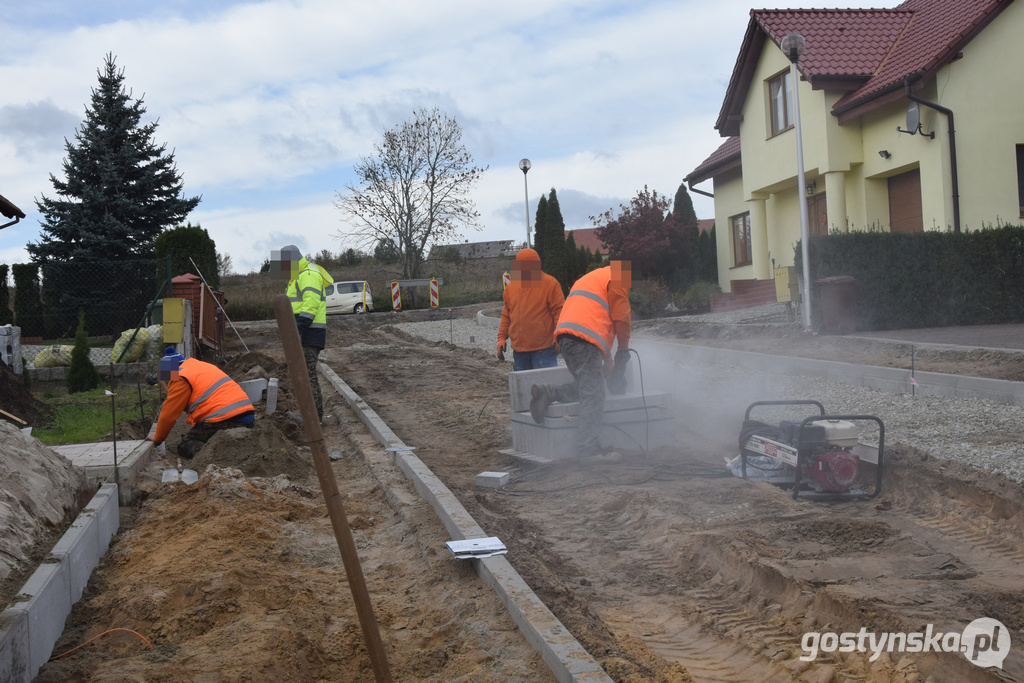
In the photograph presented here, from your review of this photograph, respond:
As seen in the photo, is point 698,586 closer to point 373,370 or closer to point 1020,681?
point 1020,681

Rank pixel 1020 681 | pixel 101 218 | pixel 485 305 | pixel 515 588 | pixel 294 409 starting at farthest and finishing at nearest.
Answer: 1. pixel 485 305
2. pixel 101 218
3. pixel 294 409
4. pixel 515 588
5. pixel 1020 681

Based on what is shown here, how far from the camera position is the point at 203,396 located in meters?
7.11

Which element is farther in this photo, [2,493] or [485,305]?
[485,305]

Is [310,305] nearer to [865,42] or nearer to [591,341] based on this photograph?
[591,341]

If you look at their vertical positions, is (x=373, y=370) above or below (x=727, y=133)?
below

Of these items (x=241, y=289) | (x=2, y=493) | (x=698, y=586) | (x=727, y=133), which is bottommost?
(x=698, y=586)

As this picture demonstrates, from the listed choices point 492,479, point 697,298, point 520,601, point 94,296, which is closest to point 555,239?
point 697,298

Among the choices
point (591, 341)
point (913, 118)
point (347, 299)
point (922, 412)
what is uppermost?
point (913, 118)

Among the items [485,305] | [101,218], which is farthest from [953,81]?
[101,218]

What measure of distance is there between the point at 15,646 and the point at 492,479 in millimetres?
3589

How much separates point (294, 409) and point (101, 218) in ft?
63.2

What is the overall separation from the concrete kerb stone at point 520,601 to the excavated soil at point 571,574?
0.25 feet

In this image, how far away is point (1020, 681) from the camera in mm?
2830

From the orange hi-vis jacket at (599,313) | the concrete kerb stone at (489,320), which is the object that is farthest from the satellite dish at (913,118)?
the orange hi-vis jacket at (599,313)
